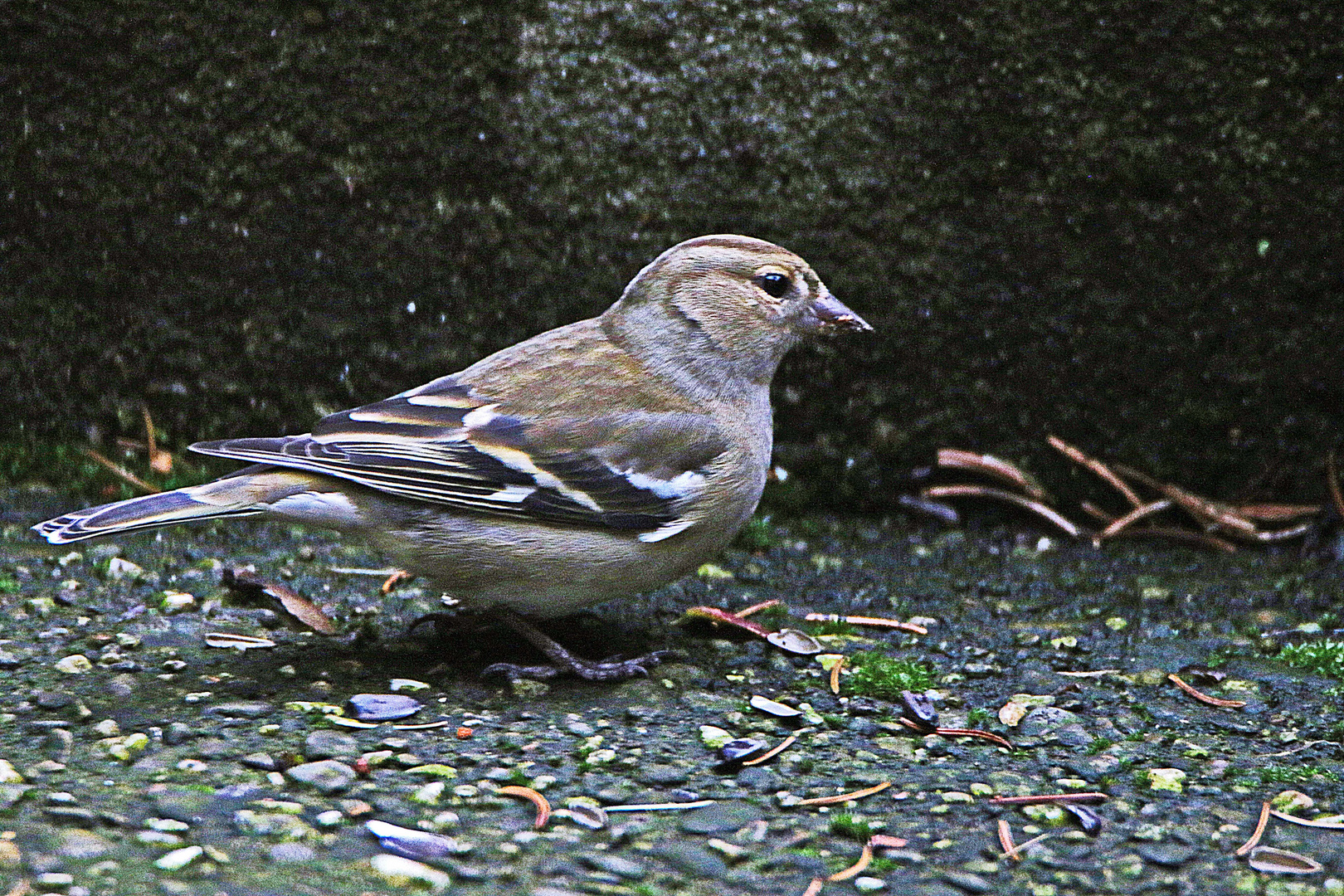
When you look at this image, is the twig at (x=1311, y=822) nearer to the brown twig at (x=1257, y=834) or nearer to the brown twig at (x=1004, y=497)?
the brown twig at (x=1257, y=834)

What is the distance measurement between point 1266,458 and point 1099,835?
107 inches

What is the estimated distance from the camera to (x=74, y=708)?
3.38 metres

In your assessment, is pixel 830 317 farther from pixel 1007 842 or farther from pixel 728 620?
pixel 1007 842

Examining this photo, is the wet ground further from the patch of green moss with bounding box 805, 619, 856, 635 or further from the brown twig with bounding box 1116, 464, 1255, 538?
the brown twig with bounding box 1116, 464, 1255, 538

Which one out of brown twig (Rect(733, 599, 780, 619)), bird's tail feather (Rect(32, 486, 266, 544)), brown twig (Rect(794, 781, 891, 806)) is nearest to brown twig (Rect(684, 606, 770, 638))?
brown twig (Rect(733, 599, 780, 619))

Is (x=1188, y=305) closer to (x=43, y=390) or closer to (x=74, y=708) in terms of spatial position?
(x=74, y=708)

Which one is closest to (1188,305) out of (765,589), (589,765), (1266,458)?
(1266,458)

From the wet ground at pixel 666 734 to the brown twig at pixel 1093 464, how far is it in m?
0.29

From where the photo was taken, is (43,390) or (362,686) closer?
(362,686)

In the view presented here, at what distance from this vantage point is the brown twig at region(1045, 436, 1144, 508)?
5.23 meters

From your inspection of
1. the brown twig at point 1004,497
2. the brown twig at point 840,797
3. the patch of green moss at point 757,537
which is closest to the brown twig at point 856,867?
the brown twig at point 840,797

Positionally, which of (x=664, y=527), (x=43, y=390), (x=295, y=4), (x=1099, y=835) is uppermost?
(x=295, y=4)

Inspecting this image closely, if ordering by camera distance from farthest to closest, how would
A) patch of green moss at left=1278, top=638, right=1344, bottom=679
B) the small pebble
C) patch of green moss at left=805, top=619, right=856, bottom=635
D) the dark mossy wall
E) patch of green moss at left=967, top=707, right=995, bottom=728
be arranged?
the dark mossy wall, patch of green moss at left=805, top=619, right=856, bottom=635, patch of green moss at left=1278, top=638, right=1344, bottom=679, patch of green moss at left=967, top=707, right=995, bottom=728, the small pebble

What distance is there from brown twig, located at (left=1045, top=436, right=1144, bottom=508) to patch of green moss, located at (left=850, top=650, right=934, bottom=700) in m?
1.59
